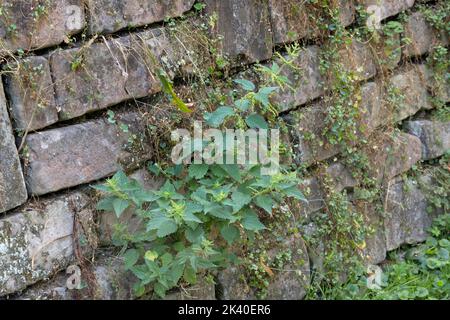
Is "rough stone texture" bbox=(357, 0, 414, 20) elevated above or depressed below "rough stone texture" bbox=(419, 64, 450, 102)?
above

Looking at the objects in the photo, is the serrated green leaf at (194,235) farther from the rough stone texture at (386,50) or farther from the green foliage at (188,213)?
the rough stone texture at (386,50)

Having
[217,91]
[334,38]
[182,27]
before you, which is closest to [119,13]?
[182,27]

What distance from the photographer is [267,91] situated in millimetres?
3527

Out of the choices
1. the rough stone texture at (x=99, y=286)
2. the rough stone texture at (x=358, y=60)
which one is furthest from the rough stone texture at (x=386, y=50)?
the rough stone texture at (x=99, y=286)

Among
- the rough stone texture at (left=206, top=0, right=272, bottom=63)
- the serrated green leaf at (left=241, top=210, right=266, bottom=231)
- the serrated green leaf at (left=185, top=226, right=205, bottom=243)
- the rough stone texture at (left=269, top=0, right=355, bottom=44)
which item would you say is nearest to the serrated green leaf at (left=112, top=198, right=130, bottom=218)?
the serrated green leaf at (left=185, top=226, right=205, bottom=243)

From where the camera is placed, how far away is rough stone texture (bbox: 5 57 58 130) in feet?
10.2

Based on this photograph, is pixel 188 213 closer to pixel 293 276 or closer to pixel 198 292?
pixel 198 292

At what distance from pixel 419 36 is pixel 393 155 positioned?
81 centimetres

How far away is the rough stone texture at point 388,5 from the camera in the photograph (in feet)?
14.8

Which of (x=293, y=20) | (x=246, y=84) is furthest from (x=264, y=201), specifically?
(x=293, y=20)

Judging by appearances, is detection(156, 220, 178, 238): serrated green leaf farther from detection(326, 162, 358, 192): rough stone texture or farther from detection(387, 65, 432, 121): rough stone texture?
detection(387, 65, 432, 121): rough stone texture

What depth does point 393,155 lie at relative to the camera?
4668mm

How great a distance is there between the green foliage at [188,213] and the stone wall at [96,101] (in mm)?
151

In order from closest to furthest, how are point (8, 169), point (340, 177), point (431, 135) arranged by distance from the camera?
point (8, 169) < point (340, 177) < point (431, 135)
